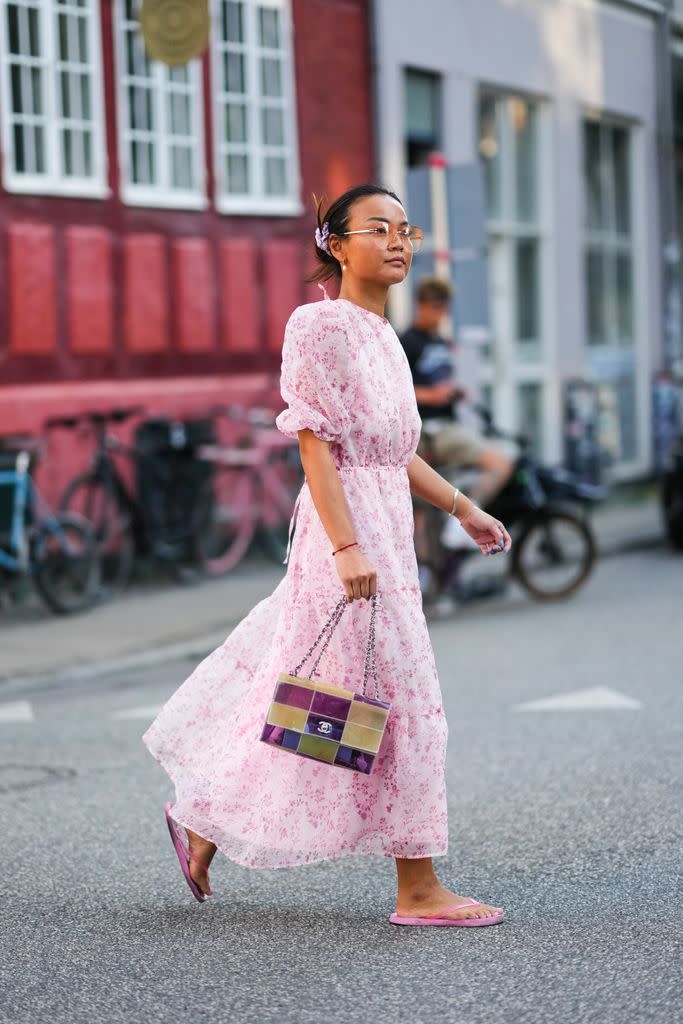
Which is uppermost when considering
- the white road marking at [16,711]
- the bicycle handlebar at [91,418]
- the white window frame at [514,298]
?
the white window frame at [514,298]

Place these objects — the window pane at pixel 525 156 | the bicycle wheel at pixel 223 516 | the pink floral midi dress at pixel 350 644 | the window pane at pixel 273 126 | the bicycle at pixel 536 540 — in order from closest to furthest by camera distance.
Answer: the pink floral midi dress at pixel 350 644, the bicycle at pixel 536 540, the bicycle wheel at pixel 223 516, the window pane at pixel 273 126, the window pane at pixel 525 156

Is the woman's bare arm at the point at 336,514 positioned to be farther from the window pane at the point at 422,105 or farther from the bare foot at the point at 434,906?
the window pane at the point at 422,105

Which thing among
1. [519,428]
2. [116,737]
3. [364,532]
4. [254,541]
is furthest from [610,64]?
[364,532]

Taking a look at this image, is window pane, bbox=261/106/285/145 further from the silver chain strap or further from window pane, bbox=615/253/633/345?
the silver chain strap

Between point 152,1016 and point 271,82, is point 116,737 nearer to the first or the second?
point 152,1016

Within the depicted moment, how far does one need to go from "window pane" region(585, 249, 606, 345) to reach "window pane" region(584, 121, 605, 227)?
14.4 inches

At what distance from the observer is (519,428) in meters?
19.2

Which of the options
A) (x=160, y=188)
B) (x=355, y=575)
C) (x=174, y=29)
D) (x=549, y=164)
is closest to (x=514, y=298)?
(x=549, y=164)

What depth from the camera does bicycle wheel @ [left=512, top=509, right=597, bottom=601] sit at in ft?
39.5

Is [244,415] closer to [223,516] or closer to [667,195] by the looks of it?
[223,516]

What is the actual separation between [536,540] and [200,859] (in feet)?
24.1

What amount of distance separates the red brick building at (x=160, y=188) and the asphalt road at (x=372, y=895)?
555cm

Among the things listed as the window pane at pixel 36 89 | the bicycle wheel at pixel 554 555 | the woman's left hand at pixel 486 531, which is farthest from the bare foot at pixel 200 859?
the window pane at pixel 36 89

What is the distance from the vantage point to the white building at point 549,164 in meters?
17.5
